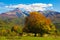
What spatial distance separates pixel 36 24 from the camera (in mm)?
70062

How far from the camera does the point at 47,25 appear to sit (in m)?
71.1

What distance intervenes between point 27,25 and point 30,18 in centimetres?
369

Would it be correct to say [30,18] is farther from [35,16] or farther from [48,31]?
[48,31]

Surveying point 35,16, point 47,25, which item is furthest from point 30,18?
point 47,25

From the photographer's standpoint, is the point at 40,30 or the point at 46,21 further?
the point at 46,21

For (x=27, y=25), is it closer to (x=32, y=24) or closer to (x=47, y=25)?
(x=32, y=24)

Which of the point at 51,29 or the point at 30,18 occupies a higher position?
the point at 30,18

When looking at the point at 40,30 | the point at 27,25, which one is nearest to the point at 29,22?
the point at 27,25

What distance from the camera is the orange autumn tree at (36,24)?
67.3 m

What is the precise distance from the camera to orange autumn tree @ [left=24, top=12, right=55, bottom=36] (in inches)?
2650

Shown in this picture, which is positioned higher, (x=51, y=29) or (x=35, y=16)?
(x=35, y=16)

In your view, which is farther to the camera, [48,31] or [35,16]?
[35,16]

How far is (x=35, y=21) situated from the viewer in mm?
71500

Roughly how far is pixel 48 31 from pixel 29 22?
823 centimetres
